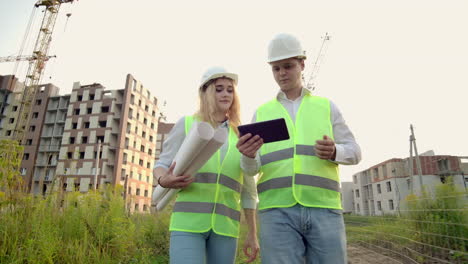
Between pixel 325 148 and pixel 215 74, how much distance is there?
106 cm

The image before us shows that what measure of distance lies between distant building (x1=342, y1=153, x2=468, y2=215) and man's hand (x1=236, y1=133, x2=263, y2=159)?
37476 millimetres

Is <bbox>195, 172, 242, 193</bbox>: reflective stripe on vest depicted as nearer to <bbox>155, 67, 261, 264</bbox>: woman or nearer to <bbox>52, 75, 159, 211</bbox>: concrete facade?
<bbox>155, 67, 261, 264</bbox>: woman

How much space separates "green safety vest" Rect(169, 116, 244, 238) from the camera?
6.45 ft

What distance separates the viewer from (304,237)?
6.10ft

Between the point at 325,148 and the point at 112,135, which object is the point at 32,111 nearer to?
the point at 112,135

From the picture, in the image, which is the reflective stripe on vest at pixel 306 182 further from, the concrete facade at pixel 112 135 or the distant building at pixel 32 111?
the distant building at pixel 32 111

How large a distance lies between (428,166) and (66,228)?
54508 millimetres

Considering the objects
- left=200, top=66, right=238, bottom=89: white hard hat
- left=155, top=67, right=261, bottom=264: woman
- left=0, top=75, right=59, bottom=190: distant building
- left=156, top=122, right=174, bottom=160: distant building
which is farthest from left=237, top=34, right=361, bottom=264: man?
left=156, top=122, right=174, bottom=160: distant building

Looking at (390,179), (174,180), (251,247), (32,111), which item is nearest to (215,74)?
(174,180)

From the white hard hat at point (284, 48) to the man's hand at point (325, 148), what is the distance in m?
0.67

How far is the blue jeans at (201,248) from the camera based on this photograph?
1.84 metres

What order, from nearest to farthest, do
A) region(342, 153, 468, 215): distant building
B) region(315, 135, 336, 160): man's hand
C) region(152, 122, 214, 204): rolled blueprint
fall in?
1. region(152, 122, 214, 204): rolled blueprint
2. region(315, 135, 336, 160): man's hand
3. region(342, 153, 468, 215): distant building

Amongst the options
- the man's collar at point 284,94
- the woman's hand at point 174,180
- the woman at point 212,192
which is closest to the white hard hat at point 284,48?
the man's collar at point 284,94

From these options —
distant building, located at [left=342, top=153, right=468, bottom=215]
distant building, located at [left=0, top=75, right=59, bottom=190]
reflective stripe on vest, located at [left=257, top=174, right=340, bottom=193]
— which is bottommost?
reflective stripe on vest, located at [left=257, top=174, right=340, bottom=193]
